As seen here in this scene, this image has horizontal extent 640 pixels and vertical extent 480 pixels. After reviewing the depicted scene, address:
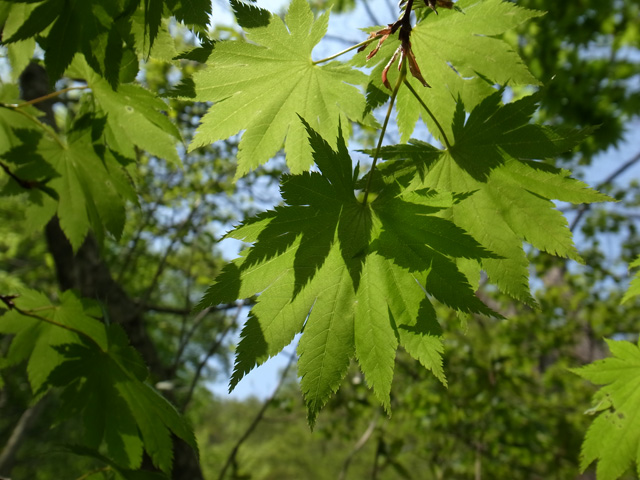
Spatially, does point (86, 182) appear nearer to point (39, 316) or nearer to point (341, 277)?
point (39, 316)

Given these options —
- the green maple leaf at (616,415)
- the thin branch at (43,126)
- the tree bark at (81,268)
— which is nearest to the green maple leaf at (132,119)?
the thin branch at (43,126)

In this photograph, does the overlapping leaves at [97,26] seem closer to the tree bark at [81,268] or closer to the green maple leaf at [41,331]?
the green maple leaf at [41,331]

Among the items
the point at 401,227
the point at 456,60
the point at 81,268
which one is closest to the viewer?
the point at 401,227

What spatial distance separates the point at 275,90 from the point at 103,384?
3.54ft

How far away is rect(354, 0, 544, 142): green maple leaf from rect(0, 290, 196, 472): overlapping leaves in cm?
108

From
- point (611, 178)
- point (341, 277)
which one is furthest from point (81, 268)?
point (611, 178)

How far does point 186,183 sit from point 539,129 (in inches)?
265

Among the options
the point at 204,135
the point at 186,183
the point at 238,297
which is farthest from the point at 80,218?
the point at 186,183

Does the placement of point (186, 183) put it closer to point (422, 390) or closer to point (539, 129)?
point (422, 390)

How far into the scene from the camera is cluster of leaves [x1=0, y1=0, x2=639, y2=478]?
A: 0.93 m

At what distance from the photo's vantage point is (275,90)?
48.9 inches

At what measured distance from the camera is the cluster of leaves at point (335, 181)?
0.93 m

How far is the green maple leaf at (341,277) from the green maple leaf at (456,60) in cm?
32

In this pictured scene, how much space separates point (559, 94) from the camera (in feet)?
18.4
